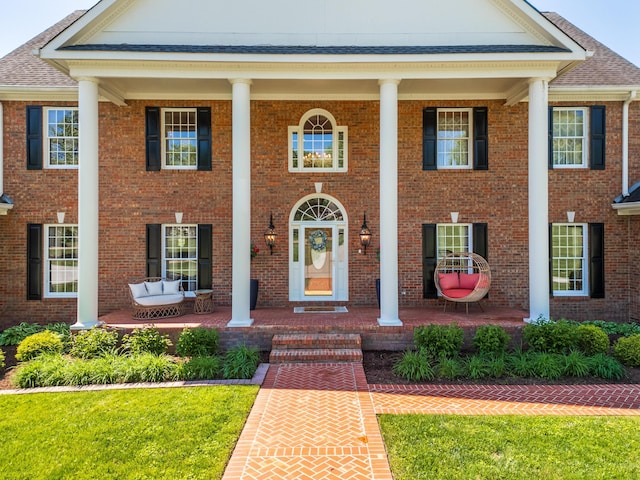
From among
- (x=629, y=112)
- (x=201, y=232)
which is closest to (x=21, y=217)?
(x=201, y=232)

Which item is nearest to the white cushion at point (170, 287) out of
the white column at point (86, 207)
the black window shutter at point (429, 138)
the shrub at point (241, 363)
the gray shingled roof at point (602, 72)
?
the white column at point (86, 207)

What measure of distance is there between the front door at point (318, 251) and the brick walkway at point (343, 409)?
12.6ft

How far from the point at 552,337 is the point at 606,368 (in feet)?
3.46

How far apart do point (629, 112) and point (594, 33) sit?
12.4ft

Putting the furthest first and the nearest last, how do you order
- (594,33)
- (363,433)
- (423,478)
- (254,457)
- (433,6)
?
(594,33), (433,6), (363,433), (254,457), (423,478)

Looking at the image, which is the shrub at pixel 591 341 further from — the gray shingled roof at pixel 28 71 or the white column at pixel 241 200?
the gray shingled roof at pixel 28 71

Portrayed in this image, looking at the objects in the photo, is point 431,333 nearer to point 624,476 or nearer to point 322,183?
point 624,476

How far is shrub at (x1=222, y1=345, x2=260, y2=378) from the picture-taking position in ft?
22.7

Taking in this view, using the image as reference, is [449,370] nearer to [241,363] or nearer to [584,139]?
[241,363]

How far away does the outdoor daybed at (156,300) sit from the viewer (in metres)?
9.53

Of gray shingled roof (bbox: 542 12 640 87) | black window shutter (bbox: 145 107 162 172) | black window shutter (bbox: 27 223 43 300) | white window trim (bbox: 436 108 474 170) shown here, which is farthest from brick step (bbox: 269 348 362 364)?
gray shingled roof (bbox: 542 12 640 87)

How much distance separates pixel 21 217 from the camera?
10.8m

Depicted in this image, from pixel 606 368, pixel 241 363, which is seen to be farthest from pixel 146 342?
pixel 606 368

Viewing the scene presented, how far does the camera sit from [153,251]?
1097 centimetres
